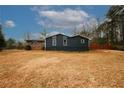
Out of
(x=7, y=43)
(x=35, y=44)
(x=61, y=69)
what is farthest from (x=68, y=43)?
(x=7, y=43)

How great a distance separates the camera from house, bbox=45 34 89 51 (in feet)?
14.5

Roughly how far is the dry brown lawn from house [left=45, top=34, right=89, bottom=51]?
15cm

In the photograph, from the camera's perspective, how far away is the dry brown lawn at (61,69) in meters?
3.58

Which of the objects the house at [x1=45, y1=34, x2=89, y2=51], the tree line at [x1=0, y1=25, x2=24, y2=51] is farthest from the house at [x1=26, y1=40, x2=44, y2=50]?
the tree line at [x1=0, y1=25, x2=24, y2=51]

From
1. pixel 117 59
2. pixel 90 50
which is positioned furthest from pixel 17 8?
pixel 117 59

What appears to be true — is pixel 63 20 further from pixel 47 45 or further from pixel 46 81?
pixel 46 81

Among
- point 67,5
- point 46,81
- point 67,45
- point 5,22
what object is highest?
point 67,5

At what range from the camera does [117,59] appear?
4051 millimetres

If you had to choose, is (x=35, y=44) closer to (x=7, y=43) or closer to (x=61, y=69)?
(x=7, y=43)

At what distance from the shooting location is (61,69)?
3936 millimetres

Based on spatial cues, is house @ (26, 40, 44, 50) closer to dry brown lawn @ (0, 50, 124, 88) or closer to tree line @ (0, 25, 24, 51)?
dry brown lawn @ (0, 50, 124, 88)

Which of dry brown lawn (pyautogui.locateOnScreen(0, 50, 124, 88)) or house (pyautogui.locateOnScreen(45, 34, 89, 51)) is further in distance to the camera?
house (pyautogui.locateOnScreen(45, 34, 89, 51))

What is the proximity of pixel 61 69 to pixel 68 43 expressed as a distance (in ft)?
2.74

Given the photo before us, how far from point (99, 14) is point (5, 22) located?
5.34 ft
